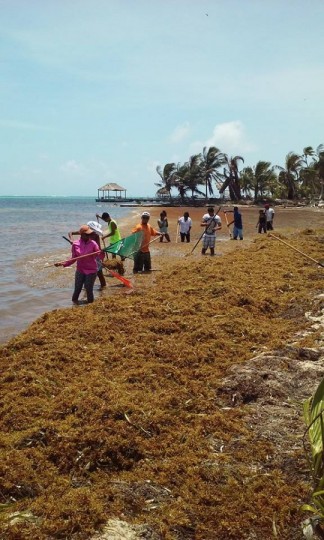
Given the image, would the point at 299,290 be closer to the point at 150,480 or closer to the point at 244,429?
the point at 244,429

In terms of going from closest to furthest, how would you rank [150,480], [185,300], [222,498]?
[222,498] → [150,480] → [185,300]

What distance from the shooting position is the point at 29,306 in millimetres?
9422

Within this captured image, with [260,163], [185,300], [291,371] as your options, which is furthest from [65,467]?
[260,163]

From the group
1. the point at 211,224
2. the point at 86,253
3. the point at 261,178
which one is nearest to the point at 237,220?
the point at 211,224

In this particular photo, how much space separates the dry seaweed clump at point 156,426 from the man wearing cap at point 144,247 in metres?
5.64

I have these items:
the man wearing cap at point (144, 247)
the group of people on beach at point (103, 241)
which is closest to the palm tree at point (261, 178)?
the group of people on beach at point (103, 241)

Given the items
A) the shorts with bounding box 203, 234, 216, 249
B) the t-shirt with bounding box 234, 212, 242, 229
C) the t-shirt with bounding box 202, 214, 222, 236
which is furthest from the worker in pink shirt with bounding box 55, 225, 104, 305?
the t-shirt with bounding box 234, 212, 242, 229

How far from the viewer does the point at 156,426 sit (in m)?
3.71

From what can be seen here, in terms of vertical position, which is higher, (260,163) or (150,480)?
(260,163)

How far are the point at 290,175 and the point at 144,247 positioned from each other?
5452 cm

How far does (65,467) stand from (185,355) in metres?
2.07

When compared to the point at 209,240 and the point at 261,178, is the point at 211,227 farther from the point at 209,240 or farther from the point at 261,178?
the point at 261,178

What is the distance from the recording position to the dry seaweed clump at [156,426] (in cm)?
283

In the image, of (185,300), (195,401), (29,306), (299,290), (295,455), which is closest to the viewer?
(295,455)
